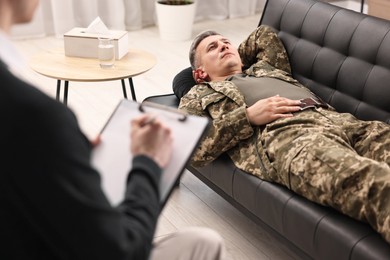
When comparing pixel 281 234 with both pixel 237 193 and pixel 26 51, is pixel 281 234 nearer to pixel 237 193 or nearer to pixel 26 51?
pixel 237 193

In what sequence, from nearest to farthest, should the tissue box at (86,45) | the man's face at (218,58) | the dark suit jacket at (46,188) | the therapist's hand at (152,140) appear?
the dark suit jacket at (46,188) < the therapist's hand at (152,140) < the man's face at (218,58) < the tissue box at (86,45)

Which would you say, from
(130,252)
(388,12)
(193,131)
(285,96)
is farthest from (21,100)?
(388,12)

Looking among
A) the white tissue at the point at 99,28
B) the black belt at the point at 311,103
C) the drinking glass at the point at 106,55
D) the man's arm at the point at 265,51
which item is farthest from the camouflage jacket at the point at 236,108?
the white tissue at the point at 99,28

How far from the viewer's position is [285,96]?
2338 millimetres

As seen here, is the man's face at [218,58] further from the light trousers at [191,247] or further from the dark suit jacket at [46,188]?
the dark suit jacket at [46,188]

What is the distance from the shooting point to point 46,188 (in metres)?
0.89

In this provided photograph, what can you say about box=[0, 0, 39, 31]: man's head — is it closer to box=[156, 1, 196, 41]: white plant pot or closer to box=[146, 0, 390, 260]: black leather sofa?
box=[146, 0, 390, 260]: black leather sofa

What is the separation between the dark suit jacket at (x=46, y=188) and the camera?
875 millimetres

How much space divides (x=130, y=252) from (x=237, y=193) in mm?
1216

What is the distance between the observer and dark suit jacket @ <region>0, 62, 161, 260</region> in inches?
34.4

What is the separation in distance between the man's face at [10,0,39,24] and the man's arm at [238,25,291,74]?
1.66 m

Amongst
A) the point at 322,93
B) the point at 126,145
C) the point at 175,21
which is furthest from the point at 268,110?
the point at 175,21

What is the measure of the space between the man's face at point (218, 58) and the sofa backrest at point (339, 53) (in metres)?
0.27

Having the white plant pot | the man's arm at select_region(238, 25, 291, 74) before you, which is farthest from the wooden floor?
the man's arm at select_region(238, 25, 291, 74)
